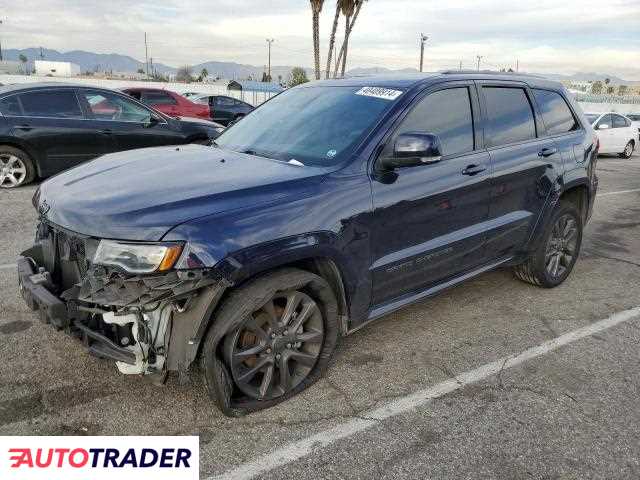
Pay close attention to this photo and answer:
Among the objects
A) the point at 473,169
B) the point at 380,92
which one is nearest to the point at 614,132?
the point at 473,169

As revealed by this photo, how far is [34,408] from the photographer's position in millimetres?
2811

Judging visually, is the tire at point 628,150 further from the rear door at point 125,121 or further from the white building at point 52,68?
the white building at point 52,68

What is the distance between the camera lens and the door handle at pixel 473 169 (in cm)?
361

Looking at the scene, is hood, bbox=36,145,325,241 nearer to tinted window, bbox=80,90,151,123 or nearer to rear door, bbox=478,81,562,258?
rear door, bbox=478,81,562,258

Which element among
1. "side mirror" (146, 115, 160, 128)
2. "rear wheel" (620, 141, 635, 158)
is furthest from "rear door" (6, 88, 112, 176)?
"rear wheel" (620, 141, 635, 158)

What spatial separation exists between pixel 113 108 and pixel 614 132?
47.6ft

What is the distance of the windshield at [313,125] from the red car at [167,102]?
11.4m

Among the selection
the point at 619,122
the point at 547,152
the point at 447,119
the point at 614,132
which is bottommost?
the point at 614,132

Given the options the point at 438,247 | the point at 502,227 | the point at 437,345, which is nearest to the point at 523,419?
the point at 437,345

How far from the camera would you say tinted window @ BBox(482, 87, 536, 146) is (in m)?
3.95

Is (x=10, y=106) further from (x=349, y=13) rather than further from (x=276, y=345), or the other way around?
(x=349, y=13)

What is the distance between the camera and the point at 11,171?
7770 mm

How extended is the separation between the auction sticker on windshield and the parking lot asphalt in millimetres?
1637

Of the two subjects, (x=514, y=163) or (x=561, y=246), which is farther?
(x=561, y=246)
